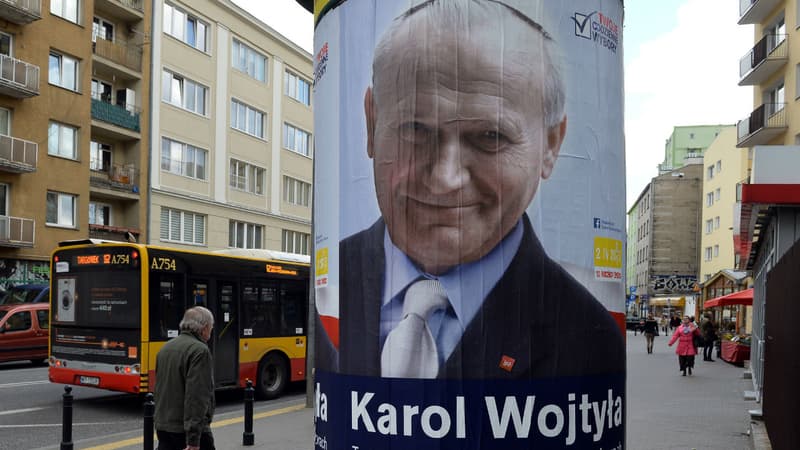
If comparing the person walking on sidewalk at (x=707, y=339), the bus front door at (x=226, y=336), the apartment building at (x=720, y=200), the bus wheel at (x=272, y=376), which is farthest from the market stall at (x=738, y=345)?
the apartment building at (x=720, y=200)

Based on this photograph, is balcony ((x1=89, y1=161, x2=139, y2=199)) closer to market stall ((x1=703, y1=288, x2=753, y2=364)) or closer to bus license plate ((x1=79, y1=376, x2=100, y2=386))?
bus license plate ((x1=79, y1=376, x2=100, y2=386))

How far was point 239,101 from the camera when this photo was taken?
40875mm

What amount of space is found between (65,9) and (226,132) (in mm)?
10131

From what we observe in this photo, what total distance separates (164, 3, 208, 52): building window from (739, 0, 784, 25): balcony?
26.9 meters

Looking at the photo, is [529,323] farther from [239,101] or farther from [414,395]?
[239,101]

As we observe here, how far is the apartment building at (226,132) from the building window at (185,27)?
0.16 feet

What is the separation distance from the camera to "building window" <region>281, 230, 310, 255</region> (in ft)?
150

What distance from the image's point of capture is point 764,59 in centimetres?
3597

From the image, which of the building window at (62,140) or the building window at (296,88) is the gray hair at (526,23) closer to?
the building window at (62,140)

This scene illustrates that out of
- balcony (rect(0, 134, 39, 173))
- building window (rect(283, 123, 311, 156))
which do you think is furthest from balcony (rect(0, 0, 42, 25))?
building window (rect(283, 123, 311, 156))

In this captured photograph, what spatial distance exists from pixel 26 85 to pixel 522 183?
3007 cm

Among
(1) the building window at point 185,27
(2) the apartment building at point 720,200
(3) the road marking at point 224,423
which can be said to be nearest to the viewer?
(3) the road marking at point 224,423

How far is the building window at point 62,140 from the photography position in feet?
102

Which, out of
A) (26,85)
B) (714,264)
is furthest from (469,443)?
(714,264)
